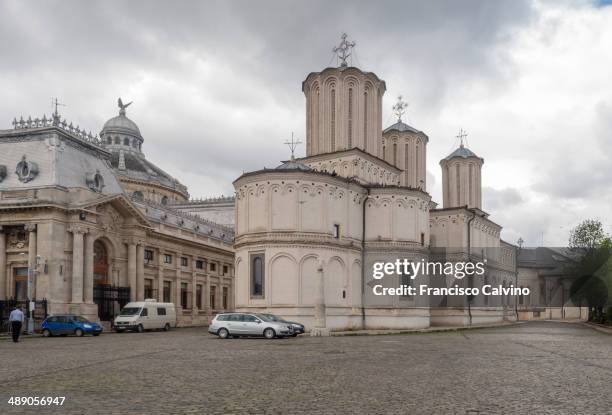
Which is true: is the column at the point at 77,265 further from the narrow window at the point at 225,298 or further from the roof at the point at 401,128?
the roof at the point at 401,128

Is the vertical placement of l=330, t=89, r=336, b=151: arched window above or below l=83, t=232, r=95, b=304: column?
above

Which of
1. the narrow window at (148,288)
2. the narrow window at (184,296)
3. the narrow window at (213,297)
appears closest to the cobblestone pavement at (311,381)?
the narrow window at (148,288)

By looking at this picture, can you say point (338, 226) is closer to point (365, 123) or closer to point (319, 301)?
point (319, 301)

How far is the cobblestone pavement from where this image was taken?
12.8 meters

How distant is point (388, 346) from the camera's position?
99.3ft

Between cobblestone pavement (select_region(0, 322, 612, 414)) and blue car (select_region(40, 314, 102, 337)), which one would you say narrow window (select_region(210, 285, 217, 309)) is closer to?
blue car (select_region(40, 314, 102, 337))

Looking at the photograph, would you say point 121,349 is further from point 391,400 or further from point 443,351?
point 391,400

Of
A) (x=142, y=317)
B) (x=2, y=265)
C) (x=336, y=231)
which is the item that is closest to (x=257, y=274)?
(x=336, y=231)

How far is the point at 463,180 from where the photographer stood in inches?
3017

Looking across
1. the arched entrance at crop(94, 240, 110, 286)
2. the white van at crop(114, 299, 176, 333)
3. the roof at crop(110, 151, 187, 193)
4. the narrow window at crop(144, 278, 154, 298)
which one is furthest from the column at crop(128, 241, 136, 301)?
the roof at crop(110, 151, 187, 193)

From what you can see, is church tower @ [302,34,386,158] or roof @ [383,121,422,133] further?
roof @ [383,121,422,133]

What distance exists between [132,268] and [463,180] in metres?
39.7

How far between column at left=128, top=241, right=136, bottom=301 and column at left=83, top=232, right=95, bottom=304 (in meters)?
5.75

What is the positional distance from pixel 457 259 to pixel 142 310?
33.2 metres
